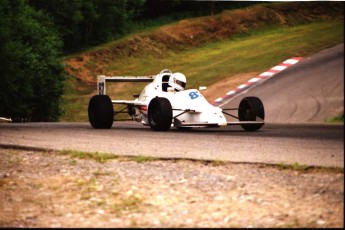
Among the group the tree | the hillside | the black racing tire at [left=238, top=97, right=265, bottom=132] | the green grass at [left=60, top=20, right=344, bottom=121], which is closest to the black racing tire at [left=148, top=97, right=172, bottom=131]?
the black racing tire at [left=238, top=97, right=265, bottom=132]

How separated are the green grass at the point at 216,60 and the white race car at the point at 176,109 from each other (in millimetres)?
13836

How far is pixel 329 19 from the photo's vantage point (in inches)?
2138

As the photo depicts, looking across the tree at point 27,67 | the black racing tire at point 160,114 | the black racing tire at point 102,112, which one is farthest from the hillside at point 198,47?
the black racing tire at point 160,114

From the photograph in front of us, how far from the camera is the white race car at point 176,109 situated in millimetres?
14625

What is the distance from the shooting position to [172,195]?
7.55 meters

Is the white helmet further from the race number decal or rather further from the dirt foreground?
the dirt foreground

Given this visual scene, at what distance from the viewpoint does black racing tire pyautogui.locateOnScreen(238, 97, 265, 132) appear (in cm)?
1483

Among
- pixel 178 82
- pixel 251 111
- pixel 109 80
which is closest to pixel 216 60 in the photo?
pixel 109 80

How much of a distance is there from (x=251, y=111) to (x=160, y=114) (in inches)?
75.1

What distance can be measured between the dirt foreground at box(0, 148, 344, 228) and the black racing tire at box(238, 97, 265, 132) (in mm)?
5379

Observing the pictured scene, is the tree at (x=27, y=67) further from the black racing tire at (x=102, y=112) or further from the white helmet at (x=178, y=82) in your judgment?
the white helmet at (x=178, y=82)

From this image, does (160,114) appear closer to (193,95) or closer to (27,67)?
(193,95)

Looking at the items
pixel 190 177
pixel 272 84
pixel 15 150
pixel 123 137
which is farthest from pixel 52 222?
pixel 272 84

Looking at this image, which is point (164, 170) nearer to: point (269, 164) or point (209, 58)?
point (269, 164)
